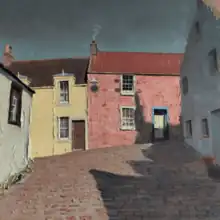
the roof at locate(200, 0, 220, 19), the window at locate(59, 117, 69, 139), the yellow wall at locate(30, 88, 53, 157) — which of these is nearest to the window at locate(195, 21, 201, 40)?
the roof at locate(200, 0, 220, 19)

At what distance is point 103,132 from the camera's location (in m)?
22.6

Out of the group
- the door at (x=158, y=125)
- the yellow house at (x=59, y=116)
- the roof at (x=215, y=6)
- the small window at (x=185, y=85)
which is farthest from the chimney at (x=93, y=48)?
the roof at (x=215, y=6)

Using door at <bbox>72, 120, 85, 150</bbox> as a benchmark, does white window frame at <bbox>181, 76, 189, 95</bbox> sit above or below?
above

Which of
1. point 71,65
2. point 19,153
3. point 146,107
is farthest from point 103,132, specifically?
point 19,153

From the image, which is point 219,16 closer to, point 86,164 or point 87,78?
point 86,164

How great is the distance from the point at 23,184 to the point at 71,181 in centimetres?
191

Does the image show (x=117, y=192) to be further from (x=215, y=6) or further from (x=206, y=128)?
(x=215, y=6)

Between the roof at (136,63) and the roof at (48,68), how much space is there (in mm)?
1440

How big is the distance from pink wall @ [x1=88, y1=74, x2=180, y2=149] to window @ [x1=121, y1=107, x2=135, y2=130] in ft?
1.15

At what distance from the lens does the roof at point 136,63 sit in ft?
79.2

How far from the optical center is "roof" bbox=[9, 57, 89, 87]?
24.4 meters

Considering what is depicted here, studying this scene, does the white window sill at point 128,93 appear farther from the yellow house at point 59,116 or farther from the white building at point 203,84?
the white building at point 203,84

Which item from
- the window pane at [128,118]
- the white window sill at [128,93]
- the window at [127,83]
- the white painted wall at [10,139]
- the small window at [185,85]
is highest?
the window at [127,83]

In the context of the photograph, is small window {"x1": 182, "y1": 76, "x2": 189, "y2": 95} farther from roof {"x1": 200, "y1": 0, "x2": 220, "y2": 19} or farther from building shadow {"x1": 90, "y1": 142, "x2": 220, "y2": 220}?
building shadow {"x1": 90, "y1": 142, "x2": 220, "y2": 220}
